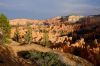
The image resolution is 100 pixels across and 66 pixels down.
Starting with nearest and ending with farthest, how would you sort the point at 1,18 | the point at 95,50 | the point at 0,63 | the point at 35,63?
the point at 0,63, the point at 35,63, the point at 1,18, the point at 95,50

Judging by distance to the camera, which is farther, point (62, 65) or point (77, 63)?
point (77, 63)

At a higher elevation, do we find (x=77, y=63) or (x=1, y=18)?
(x=1, y=18)

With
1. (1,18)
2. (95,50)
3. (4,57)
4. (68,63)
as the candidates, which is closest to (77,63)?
(68,63)

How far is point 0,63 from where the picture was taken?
45562 mm

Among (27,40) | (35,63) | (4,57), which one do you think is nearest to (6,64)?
(4,57)

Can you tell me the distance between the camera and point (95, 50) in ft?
367

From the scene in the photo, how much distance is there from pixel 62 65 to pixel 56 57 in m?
2.99

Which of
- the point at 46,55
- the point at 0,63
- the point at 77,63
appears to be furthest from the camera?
the point at 77,63

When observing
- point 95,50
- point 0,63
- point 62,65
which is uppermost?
point 0,63

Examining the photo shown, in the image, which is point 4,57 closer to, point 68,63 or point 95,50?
point 68,63

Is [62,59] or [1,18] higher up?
[1,18]

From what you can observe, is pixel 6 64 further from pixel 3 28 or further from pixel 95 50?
pixel 95 50

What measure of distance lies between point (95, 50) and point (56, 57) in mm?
52272

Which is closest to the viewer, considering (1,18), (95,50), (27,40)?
(1,18)
